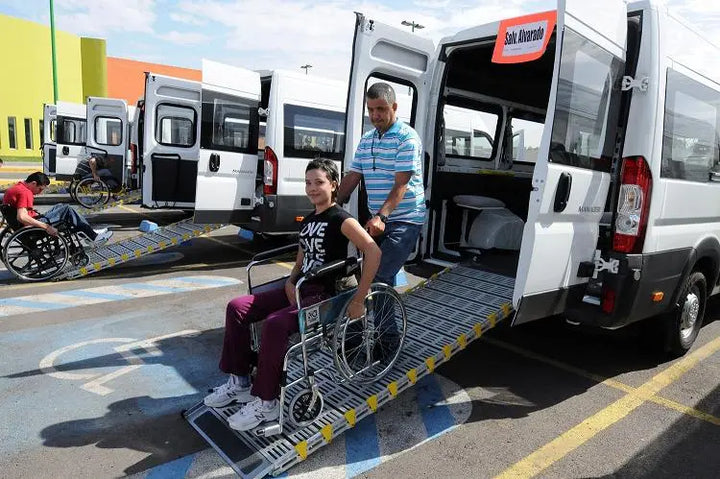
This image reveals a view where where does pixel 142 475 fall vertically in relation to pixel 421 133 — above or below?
below

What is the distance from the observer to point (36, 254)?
6.06m

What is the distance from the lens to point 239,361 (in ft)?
10.1

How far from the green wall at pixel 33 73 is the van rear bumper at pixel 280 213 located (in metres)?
27.3

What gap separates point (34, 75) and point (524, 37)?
1268 inches

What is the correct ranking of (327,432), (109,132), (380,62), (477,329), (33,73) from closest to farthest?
(327,432), (477,329), (380,62), (109,132), (33,73)

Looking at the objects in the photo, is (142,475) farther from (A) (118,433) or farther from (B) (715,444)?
(B) (715,444)

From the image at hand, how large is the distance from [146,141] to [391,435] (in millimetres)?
6903

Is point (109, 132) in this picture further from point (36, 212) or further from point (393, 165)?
point (393, 165)

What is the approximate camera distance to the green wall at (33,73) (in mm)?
27172

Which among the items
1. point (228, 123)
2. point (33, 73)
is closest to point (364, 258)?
point (228, 123)

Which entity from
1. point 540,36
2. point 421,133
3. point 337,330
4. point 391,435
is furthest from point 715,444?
point 421,133

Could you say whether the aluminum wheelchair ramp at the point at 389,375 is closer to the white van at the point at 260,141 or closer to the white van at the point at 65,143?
the white van at the point at 260,141

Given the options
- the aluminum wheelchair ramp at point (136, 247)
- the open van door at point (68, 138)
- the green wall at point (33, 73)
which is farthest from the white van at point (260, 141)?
the green wall at point (33, 73)

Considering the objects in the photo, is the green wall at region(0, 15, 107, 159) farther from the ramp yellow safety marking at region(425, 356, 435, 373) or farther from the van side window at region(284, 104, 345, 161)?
the ramp yellow safety marking at region(425, 356, 435, 373)
